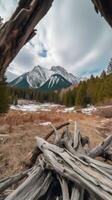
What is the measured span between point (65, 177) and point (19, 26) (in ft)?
8.06

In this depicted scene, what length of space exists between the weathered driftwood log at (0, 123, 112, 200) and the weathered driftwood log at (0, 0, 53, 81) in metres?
1.95

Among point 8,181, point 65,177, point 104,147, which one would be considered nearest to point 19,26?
point 65,177

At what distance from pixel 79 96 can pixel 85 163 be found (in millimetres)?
89215

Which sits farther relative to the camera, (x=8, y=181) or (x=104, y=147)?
(x=104, y=147)

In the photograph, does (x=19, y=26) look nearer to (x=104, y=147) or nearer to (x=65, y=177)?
(x=65, y=177)

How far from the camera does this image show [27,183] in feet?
14.8

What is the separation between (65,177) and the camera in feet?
14.9

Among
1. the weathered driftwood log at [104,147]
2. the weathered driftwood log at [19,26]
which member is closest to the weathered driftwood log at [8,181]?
the weathered driftwood log at [104,147]

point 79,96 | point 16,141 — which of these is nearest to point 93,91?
point 79,96

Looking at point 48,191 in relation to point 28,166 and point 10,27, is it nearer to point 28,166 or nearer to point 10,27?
point 28,166

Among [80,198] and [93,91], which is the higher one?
[93,91]

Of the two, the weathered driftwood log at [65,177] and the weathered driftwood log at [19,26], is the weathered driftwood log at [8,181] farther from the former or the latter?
the weathered driftwood log at [19,26]

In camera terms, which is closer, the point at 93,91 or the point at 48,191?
the point at 48,191

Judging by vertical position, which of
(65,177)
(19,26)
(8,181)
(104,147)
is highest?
(19,26)
